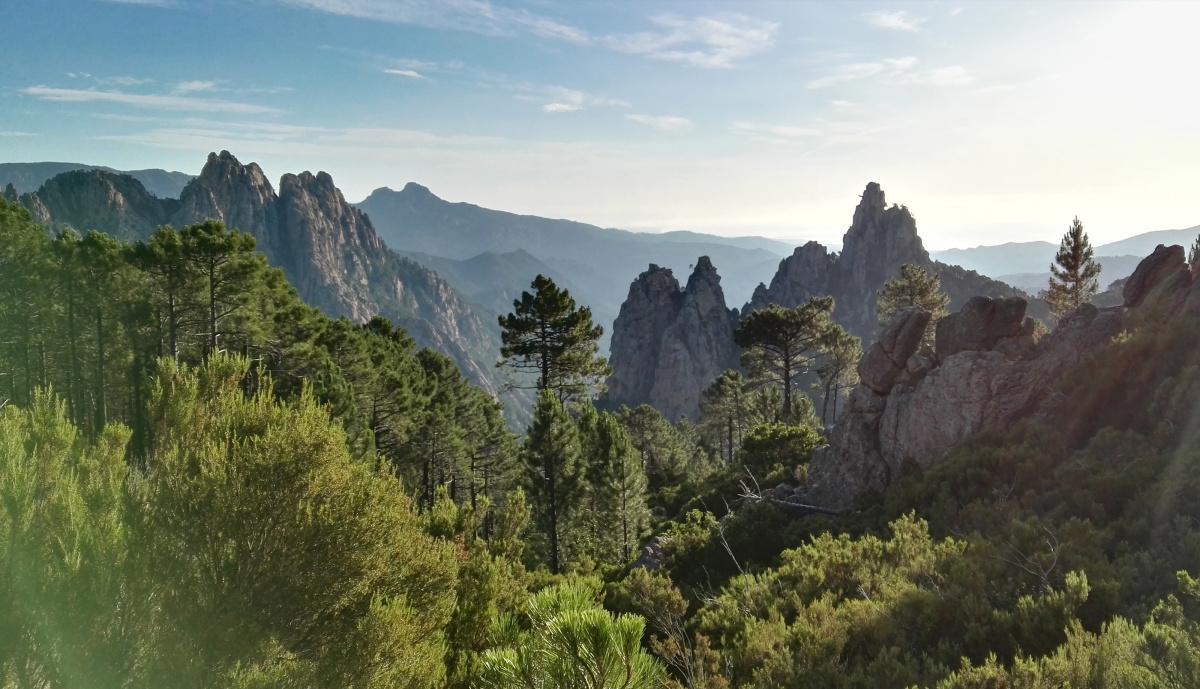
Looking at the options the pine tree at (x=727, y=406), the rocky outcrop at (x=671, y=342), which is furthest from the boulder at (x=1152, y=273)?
the rocky outcrop at (x=671, y=342)

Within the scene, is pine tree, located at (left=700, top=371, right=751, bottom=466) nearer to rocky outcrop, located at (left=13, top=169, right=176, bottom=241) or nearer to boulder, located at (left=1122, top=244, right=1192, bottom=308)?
boulder, located at (left=1122, top=244, right=1192, bottom=308)

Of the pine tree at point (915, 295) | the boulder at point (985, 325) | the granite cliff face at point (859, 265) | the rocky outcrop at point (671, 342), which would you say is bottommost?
the rocky outcrop at point (671, 342)

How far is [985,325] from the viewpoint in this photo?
19281 millimetres

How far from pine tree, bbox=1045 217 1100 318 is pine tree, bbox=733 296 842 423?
1333 cm

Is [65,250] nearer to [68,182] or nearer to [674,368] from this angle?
[674,368]

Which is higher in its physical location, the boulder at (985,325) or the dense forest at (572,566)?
the boulder at (985,325)

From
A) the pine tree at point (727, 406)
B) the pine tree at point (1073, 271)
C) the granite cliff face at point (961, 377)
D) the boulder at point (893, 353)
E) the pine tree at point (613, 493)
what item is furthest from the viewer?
the pine tree at point (727, 406)

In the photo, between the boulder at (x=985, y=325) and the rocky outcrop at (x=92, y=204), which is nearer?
the boulder at (x=985, y=325)

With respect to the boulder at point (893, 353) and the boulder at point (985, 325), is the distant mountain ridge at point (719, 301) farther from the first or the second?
the boulder at point (985, 325)

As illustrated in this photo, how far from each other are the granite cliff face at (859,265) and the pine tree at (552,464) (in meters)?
121

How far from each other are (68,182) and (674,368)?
200 m

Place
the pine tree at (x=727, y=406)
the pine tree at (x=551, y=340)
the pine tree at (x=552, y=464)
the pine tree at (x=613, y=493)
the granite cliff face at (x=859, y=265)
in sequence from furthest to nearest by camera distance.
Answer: the granite cliff face at (x=859, y=265) → the pine tree at (x=727, y=406) → the pine tree at (x=551, y=340) → the pine tree at (x=613, y=493) → the pine tree at (x=552, y=464)

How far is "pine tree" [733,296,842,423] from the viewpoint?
35.0 m

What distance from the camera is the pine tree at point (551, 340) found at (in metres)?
26.8
